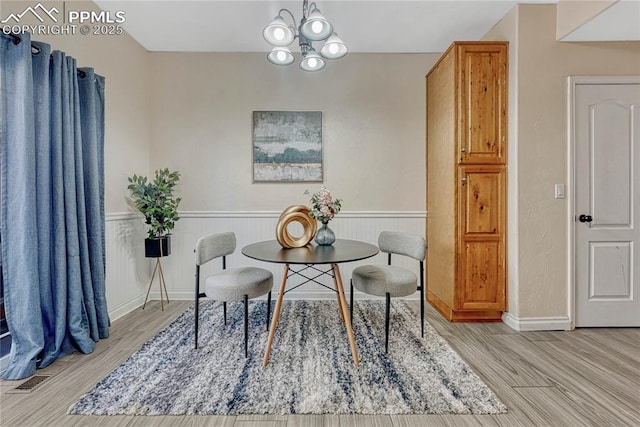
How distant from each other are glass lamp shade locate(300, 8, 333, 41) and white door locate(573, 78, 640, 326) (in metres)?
2.23

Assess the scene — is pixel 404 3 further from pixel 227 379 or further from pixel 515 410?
pixel 227 379

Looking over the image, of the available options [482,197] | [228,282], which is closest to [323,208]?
[228,282]

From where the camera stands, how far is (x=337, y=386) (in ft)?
6.00

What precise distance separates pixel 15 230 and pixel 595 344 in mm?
4164

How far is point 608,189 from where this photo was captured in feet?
8.63

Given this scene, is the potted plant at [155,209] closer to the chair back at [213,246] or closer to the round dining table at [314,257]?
the chair back at [213,246]

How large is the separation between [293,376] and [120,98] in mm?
2987

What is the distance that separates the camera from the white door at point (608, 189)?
103 inches

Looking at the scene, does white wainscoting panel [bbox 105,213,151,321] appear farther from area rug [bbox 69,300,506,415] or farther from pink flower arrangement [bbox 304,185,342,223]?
pink flower arrangement [bbox 304,185,342,223]

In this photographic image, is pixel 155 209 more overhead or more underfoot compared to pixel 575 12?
more underfoot

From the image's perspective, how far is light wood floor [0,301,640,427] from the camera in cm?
157

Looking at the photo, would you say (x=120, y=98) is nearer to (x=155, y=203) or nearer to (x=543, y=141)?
(x=155, y=203)

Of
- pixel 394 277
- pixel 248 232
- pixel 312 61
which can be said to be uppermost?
pixel 312 61

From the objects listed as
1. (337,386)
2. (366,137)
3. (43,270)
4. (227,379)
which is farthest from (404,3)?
(43,270)
